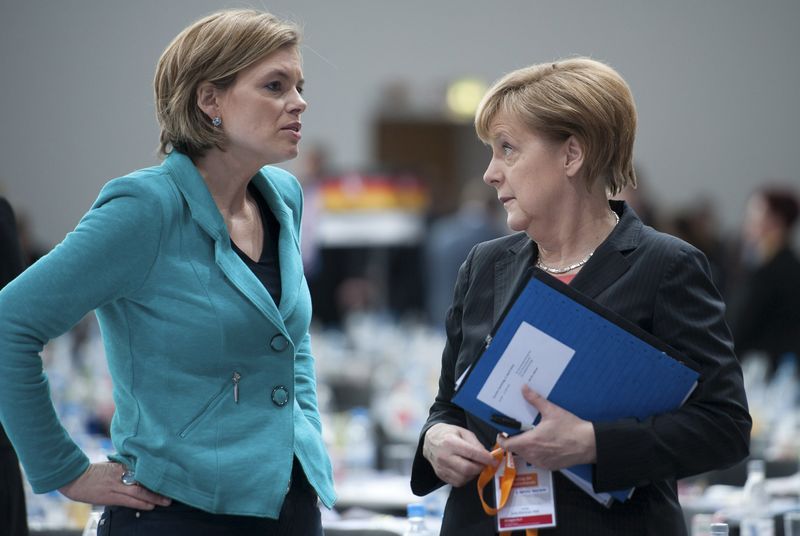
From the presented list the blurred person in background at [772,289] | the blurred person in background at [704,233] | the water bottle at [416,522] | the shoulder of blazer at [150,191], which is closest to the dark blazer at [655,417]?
the water bottle at [416,522]

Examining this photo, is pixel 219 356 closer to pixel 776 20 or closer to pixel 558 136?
pixel 558 136

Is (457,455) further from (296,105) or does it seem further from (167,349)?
(296,105)

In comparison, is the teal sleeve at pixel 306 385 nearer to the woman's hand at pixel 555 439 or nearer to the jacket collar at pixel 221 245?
the jacket collar at pixel 221 245

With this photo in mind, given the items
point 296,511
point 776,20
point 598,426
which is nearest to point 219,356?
point 296,511

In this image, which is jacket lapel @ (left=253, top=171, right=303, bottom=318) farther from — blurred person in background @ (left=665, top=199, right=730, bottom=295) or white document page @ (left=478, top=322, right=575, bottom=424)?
blurred person in background @ (left=665, top=199, right=730, bottom=295)

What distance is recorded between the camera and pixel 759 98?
560 inches

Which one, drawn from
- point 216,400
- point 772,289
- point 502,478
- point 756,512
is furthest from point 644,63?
point 216,400

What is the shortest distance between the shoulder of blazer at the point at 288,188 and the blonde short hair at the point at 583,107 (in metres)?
0.50

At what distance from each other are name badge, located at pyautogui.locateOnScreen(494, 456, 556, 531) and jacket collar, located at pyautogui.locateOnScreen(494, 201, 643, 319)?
0.28 m

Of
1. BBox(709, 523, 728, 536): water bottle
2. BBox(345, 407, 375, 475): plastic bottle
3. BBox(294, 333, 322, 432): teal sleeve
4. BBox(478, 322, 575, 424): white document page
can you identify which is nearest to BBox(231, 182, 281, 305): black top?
BBox(294, 333, 322, 432): teal sleeve

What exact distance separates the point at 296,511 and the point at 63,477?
41cm

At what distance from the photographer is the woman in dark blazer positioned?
6.31 ft

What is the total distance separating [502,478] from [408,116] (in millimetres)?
12508

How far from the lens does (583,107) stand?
6.66ft
